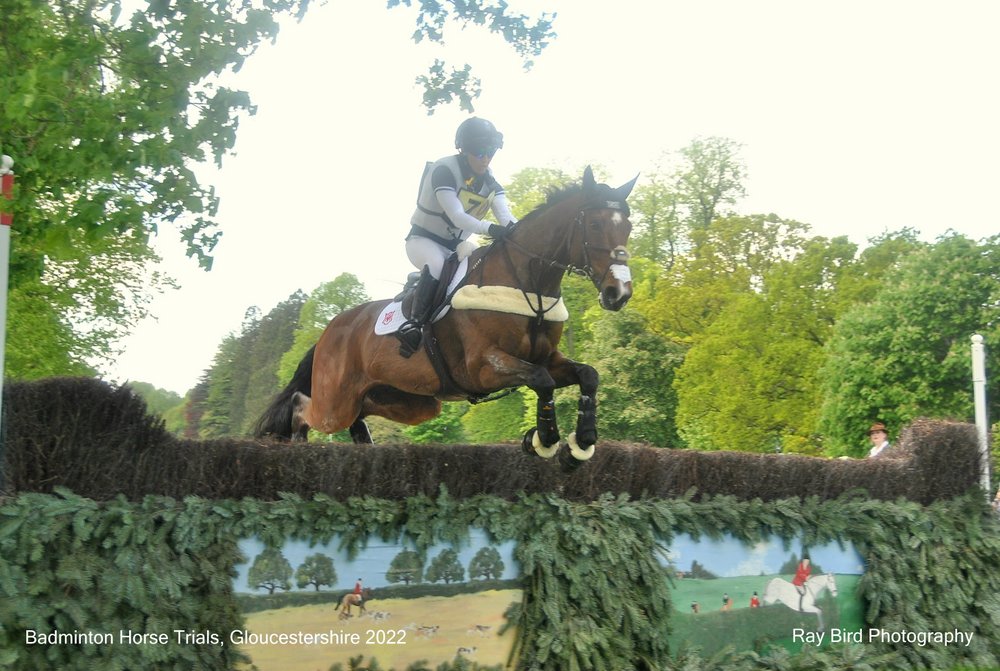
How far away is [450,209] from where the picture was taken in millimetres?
6855

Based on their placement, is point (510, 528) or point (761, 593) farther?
point (761, 593)

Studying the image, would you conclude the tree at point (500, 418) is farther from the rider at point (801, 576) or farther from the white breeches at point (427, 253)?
the white breeches at point (427, 253)

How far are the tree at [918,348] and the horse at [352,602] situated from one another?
22660 mm

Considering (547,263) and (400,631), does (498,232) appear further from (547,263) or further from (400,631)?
(400,631)

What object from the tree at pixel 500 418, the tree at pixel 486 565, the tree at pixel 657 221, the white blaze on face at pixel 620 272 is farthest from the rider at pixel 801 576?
the tree at pixel 657 221

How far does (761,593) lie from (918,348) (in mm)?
21521

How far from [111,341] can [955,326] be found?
24.0 metres

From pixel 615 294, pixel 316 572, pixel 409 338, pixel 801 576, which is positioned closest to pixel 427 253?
pixel 409 338

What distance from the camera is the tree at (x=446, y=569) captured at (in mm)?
6289

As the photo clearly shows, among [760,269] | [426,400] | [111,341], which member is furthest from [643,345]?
[426,400]

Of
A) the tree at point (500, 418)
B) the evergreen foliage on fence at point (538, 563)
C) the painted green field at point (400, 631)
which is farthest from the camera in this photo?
the tree at point (500, 418)

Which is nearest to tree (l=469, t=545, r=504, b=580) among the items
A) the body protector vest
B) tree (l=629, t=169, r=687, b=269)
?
the body protector vest

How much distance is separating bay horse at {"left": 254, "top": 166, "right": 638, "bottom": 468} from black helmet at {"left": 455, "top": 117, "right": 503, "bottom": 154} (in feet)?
1.93

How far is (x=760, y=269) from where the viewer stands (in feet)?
115
